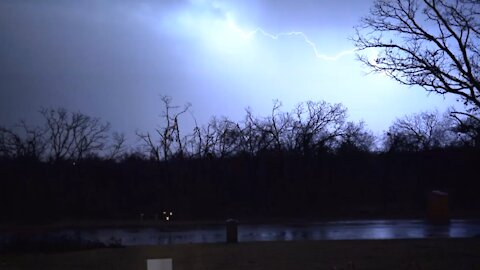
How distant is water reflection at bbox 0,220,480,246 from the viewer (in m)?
25.0

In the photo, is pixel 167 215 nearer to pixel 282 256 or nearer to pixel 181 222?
pixel 181 222

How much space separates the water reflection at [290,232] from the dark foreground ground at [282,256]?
3664mm

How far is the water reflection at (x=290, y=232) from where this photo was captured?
82.2 feet

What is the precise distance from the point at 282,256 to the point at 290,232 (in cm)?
1034

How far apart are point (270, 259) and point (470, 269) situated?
5.23 m

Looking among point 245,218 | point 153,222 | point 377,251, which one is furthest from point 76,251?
point 245,218

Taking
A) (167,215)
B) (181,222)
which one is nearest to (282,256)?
(181,222)

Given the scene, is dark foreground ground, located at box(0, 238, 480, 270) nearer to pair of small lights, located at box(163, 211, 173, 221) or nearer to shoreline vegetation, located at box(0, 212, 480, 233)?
shoreline vegetation, located at box(0, 212, 480, 233)

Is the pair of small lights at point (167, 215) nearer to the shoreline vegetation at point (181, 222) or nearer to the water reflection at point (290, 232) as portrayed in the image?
the shoreline vegetation at point (181, 222)

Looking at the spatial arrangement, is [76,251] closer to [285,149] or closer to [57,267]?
[57,267]

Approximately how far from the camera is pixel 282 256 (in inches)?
698

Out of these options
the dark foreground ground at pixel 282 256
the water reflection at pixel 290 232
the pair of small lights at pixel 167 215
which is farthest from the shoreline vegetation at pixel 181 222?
the dark foreground ground at pixel 282 256

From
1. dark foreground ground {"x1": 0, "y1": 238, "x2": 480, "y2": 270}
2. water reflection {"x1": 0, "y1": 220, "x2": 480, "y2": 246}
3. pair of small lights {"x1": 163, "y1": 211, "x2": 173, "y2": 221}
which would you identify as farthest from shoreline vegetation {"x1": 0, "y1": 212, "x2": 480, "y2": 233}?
dark foreground ground {"x1": 0, "y1": 238, "x2": 480, "y2": 270}

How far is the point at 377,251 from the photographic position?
18312 millimetres
